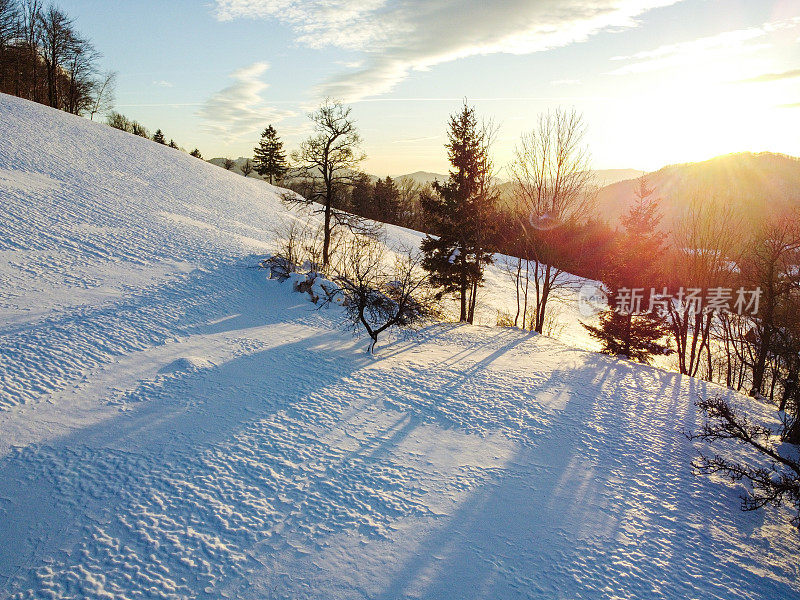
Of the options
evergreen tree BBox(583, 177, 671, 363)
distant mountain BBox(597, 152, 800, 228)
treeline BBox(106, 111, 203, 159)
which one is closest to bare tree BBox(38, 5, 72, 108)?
treeline BBox(106, 111, 203, 159)

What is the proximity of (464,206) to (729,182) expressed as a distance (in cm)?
15176

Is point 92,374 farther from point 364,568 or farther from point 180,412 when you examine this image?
point 364,568

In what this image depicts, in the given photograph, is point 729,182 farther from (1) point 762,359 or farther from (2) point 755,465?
(2) point 755,465

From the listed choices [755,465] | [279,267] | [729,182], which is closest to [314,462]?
[755,465]

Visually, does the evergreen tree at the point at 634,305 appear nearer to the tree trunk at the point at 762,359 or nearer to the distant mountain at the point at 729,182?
the tree trunk at the point at 762,359

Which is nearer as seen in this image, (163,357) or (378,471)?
(378,471)

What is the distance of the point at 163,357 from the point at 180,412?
2.54 m

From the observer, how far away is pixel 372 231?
20.2 meters

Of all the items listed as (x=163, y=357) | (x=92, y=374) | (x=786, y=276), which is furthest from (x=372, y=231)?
(x=786, y=276)

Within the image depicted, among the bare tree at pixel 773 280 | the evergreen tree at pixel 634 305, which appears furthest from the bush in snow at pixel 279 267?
the bare tree at pixel 773 280

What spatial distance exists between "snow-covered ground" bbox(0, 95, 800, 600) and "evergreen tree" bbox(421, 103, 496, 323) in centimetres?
737

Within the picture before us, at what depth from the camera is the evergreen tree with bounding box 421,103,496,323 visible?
20.3 metres

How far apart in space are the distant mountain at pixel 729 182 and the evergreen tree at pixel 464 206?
102 meters

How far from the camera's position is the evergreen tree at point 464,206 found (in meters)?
20.3
